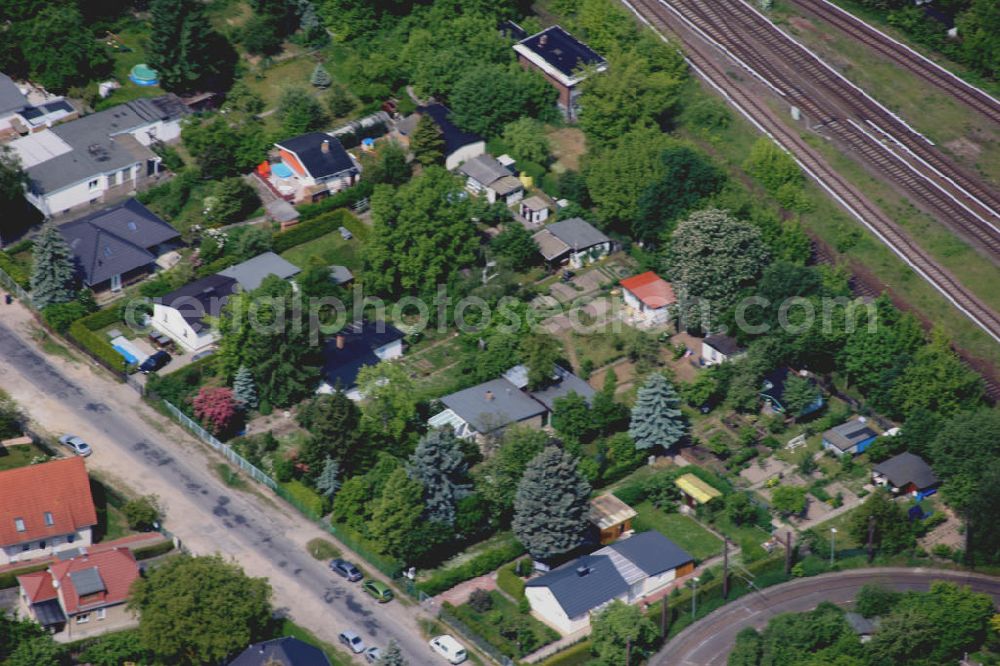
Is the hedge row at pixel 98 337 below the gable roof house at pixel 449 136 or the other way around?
below

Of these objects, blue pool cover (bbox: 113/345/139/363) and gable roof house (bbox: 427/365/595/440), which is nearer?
gable roof house (bbox: 427/365/595/440)

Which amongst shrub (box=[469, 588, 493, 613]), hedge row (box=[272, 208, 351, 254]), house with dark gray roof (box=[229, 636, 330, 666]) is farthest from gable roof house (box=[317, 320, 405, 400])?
house with dark gray roof (box=[229, 636, 330, 666])

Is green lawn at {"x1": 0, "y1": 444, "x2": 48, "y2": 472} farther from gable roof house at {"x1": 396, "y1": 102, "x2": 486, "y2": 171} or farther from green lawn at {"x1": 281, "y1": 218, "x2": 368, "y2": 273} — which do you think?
gable roof house at {"x1": 396, "y1": 102, "x2": 486, "y2": 171}

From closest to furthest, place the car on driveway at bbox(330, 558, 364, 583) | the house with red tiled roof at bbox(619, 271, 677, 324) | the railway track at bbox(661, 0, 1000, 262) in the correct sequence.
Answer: the car on driveway at bbox(330, 558, 364, 583) < the house with red tiled roof at bbox(619, 271, 677, 324) < the railway track at bbox(661, 0, 1000, 262)

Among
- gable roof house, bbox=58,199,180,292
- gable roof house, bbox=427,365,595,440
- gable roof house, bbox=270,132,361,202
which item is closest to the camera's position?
gable roof house, bbox=427,365,595,440

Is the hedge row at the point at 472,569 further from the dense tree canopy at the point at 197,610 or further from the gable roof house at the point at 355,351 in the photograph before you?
the gable roof house at the point at 355,351

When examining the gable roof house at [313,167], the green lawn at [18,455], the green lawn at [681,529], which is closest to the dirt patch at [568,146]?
the gable roof house at [313,167]
